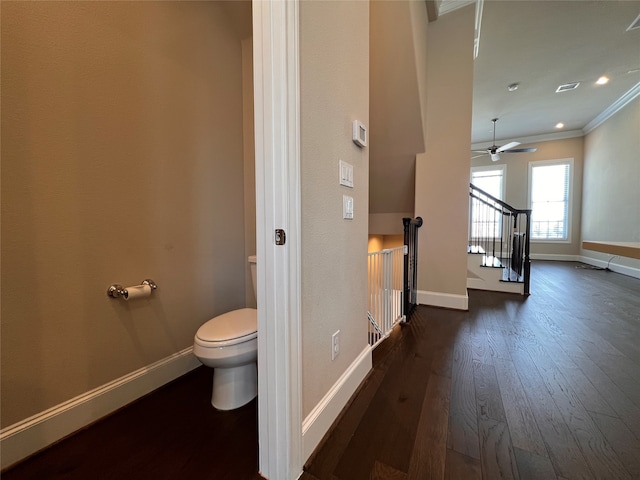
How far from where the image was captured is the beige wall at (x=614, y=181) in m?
4.60

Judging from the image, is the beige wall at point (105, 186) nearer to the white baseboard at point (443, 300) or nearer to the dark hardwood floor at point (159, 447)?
the dark hardwood floor at point (159, 447)

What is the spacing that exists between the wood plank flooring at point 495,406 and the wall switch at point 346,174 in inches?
46.2

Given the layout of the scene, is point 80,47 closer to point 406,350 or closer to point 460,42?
point 406,350

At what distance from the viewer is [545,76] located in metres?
4.15

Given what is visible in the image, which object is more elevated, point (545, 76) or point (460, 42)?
point (545, 76)

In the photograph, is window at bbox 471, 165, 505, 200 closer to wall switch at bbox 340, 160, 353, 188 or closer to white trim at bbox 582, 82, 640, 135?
white trim at bbox 582, 82, 640, 135

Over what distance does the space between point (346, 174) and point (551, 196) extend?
782 centimetres

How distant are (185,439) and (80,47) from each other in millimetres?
1910

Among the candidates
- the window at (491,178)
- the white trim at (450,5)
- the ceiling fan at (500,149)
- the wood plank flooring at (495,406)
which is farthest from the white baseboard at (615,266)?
the white trim at (450,5)

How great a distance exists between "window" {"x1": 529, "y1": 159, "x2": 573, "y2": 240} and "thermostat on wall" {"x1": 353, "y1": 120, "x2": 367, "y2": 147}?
7288 millimetres

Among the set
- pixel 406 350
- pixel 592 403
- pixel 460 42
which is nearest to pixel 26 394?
pixel 406 350

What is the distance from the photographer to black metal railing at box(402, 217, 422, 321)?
263cm

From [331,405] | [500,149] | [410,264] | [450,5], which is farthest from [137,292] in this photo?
[500,149]

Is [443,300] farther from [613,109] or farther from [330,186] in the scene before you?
[613,109]
